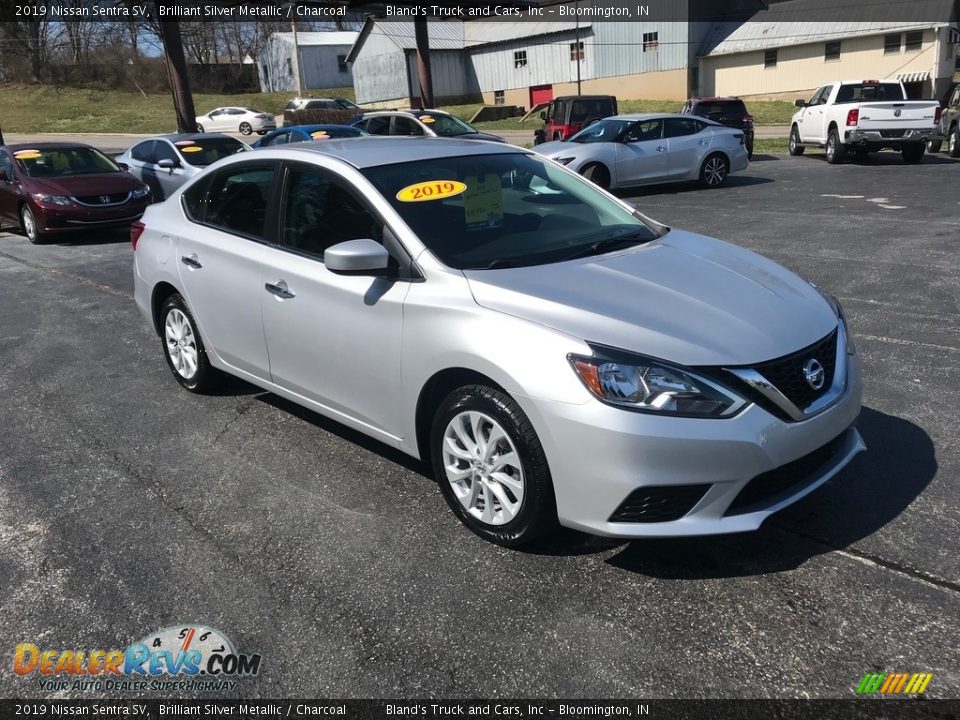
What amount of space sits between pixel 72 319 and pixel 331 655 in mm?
6409

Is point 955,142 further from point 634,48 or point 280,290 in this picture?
point 634,48

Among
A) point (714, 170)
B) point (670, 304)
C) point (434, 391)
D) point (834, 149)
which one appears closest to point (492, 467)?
point (434, 391)

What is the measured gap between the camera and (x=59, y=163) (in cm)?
1404

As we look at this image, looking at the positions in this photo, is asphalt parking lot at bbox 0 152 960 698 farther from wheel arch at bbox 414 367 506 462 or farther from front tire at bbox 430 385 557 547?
wheel arch at bbox 414 367 506 462

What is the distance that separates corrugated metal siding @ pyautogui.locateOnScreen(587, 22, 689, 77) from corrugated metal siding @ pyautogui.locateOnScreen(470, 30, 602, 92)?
69 centimetres

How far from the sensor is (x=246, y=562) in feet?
11.9

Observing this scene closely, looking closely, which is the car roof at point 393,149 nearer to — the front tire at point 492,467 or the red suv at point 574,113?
the front tire at point 492,467

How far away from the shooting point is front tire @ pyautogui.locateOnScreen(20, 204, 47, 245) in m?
13.2

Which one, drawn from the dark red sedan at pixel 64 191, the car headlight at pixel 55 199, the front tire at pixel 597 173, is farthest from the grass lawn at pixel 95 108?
the front tire at pixel 597 173

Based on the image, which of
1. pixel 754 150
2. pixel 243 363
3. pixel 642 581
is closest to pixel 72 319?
pixel 243 363

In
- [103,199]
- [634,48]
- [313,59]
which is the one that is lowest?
[103,199]

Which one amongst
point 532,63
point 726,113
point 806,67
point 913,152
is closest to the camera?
point 913,152

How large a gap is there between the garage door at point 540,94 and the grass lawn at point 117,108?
11.8 feet

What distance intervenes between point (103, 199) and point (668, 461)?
12.4 m
